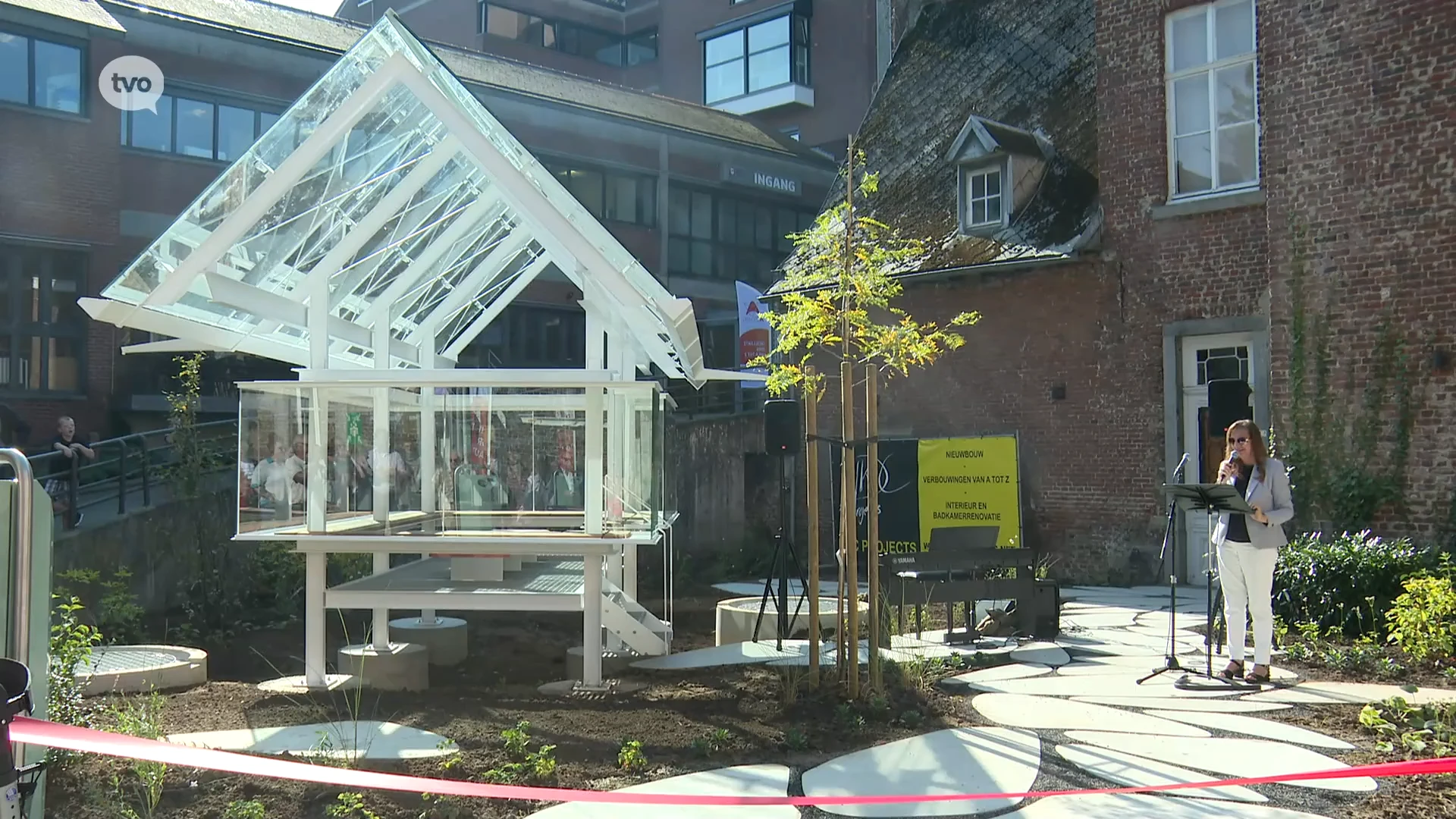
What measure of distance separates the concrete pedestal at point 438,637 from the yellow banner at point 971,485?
8405 millimetres

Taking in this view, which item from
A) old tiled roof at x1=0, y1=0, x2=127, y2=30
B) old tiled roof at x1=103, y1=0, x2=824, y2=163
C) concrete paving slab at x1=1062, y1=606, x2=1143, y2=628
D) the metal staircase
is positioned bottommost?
concrete paving slab at x1=1062, y1=606, x2=1143, y2=628

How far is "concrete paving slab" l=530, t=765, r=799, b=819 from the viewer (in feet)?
16.6

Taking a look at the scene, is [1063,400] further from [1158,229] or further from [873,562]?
[873,562]

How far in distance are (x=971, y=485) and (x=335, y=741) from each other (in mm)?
12467

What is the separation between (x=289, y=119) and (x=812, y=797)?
17.9ft

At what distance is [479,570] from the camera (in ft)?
29.8

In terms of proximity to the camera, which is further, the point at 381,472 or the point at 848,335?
the point at 381,472

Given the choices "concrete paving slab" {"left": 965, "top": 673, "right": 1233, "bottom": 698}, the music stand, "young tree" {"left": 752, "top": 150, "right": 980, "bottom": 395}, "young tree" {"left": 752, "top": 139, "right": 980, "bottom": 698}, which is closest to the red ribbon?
"young tree" {"left": 752, "top": 139, "right": 980, "bottom": 698}

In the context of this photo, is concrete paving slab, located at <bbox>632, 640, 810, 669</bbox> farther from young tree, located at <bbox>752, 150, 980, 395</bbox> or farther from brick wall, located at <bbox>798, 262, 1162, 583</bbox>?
brick wall, located at <bbox>798, 262, 1162, 583</bbox>

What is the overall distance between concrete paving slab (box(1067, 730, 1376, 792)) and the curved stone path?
0.03 feet

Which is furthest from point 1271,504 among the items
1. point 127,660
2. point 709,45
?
point 709,45

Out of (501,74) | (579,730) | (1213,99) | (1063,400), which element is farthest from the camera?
(501,74)

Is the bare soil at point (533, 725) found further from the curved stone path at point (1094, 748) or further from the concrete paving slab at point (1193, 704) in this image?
the concrete paving slab at point (1193, 704)

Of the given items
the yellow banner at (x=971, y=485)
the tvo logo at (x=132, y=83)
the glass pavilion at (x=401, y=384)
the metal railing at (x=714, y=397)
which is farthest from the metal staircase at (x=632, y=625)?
the tvo logo at (x=132, y=83)
